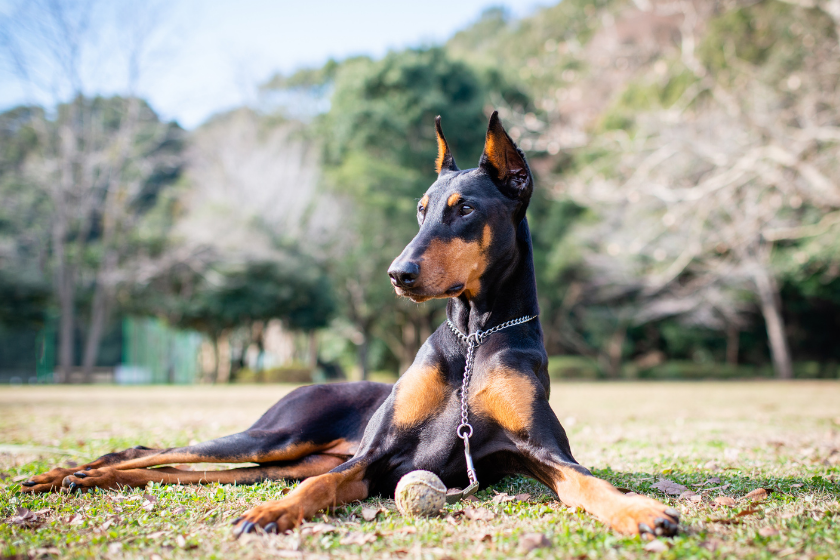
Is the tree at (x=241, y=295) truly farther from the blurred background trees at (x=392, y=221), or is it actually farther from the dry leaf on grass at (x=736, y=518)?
the dry leaf on grass at (x=736, y=518)

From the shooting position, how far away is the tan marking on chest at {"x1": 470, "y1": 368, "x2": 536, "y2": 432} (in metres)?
2.48

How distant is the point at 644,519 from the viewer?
6.53ft

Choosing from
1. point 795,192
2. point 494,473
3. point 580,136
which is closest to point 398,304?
point 580,136

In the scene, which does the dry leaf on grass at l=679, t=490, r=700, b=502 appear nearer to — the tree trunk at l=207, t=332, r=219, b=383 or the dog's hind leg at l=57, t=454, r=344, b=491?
the dog's hind leg at l=57, t=454, r=344, b=491

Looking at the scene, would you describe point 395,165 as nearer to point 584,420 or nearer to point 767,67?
point 767,67

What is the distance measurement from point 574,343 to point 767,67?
13.7 meters

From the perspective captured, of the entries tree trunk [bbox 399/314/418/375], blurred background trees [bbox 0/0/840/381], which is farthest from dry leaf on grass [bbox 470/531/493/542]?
tree trunk [bbox 399/314/418/375]

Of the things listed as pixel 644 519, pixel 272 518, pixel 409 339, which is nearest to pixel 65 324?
pixel 409 339

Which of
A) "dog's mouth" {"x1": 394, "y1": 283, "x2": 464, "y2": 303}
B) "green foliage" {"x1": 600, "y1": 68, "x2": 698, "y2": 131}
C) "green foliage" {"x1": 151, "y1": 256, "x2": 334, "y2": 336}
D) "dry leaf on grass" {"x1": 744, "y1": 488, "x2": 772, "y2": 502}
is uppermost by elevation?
"green foliage" {"x1": 600, "y1": 68, "x2": 698, "y2": 131}

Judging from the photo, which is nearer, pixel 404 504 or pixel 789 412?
pixel 404 504

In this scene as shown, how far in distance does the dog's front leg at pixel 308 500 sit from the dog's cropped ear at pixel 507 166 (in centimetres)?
143

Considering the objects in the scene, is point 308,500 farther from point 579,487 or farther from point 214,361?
point 214,361

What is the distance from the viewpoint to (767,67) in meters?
17.3

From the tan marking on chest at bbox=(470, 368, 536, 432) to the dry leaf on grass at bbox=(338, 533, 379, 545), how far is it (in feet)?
2.40
